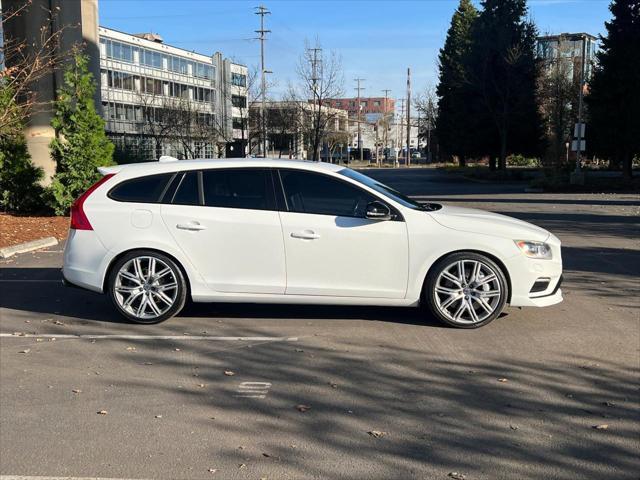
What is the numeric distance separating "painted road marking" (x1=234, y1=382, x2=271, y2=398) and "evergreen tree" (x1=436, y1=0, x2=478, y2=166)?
134 feet

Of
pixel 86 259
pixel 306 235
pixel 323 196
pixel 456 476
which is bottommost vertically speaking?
pixel 456 476

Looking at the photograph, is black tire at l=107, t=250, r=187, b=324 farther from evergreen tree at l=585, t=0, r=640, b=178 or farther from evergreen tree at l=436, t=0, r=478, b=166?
evergreen tree at l=436, t=0, r=478, b=166

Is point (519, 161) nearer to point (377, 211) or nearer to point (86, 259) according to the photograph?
point (377, 211)

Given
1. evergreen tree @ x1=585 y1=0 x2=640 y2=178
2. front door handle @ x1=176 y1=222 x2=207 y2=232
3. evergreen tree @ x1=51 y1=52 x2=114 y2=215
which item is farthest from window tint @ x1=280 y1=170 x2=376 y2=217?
evergreen tree @ x1=585 y1=0 x2=640 y2=178

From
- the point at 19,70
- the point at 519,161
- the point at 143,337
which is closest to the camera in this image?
the point at 143,337

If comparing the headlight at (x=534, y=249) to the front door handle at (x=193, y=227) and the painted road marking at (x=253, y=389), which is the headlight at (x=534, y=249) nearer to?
the painted road marking at (x=253, y=389)

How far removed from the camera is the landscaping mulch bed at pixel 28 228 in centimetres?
1288

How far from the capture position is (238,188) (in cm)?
672

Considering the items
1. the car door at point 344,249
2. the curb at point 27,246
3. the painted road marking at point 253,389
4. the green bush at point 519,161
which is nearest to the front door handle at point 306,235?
the car door at point 344,249

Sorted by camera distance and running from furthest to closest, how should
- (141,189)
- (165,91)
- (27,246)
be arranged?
(165,91) < (27,246) < (141,189)

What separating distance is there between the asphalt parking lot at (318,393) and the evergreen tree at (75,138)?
9.24 meters

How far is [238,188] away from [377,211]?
144 cm

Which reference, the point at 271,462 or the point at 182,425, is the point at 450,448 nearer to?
the point at 271,462

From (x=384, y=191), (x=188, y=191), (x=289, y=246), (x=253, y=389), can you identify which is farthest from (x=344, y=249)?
(x=253, y=389)
